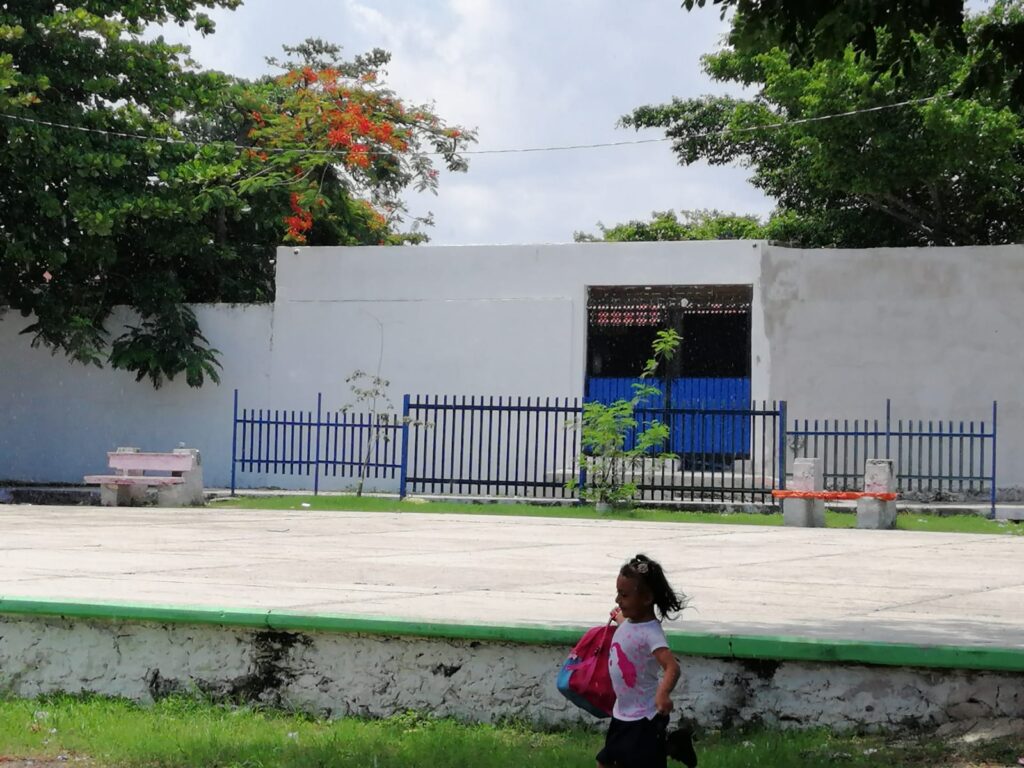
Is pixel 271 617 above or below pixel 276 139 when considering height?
below

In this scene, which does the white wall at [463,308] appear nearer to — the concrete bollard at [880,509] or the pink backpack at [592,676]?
the concrete bollard at [880,509]

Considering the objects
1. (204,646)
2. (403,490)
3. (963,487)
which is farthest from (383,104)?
(204,646)

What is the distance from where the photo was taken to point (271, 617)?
263 inches

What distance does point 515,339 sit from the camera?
79.4ft

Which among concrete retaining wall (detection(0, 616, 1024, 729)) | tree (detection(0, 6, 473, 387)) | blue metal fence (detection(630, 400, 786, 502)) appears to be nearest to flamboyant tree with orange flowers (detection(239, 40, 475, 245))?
tree (detection(0, 6, 473, 387))

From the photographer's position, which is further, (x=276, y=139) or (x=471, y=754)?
(x=276, y=139)

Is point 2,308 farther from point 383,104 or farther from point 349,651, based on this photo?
point 349,651

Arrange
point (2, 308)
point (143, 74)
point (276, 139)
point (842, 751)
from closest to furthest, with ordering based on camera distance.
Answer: point (842, 751)
point (143, 74)
point (2, 308)
point (276, 139)

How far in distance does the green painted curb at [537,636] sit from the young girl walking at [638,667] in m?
1.28

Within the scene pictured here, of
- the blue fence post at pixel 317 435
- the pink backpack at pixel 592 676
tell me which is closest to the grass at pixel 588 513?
the blue fence post at pixel 317 435

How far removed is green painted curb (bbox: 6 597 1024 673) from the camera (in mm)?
5758

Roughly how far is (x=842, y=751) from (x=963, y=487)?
17.2 metres

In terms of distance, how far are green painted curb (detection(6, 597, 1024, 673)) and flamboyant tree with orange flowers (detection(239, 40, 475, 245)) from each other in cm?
1932

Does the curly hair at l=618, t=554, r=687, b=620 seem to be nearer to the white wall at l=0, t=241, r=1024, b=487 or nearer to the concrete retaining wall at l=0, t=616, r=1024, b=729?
the concrete retaining wall at l=0, t=616, r=1024, b=729
